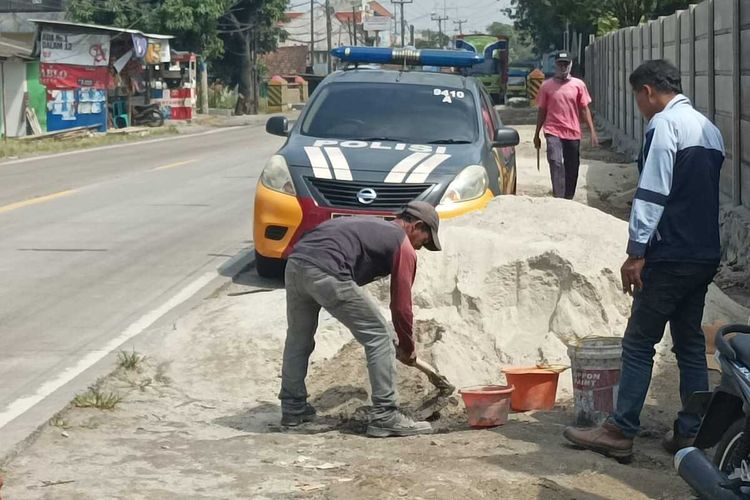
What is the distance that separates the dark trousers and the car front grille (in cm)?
434

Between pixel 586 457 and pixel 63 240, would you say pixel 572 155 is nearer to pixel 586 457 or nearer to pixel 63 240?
pixel 63 240

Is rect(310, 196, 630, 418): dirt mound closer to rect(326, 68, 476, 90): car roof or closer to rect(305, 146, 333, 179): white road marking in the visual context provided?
rect(305, 146, 333, 179): white road marking

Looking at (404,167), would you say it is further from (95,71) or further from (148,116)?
(148,116)

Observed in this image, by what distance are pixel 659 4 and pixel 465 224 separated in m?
34.7

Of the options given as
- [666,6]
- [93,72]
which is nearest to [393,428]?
[666,6]

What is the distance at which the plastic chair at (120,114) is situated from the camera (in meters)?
46.0

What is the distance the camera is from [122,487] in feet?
19.5

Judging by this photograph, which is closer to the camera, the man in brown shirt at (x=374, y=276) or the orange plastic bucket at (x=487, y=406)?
the man in brown shirt at (x=374, y=276)

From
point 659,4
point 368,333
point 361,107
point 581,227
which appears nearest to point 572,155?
point 361,107

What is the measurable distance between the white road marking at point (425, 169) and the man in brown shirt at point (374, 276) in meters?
4.08

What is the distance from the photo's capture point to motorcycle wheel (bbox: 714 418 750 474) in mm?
5168

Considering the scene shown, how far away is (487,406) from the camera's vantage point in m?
6.96

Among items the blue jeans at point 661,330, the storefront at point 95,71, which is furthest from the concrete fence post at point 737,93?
the storefront at point 95,71

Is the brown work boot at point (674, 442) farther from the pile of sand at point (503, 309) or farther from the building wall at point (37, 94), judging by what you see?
the building wall at point (37, 94)
